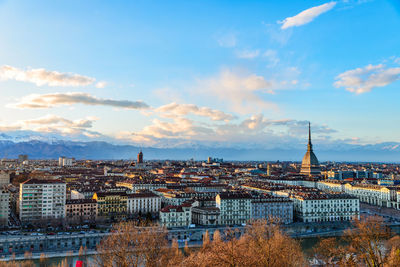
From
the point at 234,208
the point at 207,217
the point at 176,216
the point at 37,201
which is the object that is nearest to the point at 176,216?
the point at 176,216

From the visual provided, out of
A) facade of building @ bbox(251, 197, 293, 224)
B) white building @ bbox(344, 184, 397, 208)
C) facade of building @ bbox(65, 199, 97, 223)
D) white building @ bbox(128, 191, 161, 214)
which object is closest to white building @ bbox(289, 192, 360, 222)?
facade of building @ bbox(251, 197, 293, 224)

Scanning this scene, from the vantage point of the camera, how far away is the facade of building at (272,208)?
5691 cm

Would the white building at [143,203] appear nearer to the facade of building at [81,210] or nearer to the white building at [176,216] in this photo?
the facade of building at [81,210]

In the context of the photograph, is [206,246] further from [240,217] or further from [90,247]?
[240,217]

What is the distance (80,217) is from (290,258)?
36134mm

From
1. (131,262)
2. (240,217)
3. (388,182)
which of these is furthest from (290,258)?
(388,182)

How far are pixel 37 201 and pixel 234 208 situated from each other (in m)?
26.1

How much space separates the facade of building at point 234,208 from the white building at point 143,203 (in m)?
11.4

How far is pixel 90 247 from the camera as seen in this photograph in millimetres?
44031

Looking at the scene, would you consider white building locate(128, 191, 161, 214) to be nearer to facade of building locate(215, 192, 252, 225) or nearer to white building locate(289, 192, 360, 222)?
facade of building locate(215, 192, 252, 225)

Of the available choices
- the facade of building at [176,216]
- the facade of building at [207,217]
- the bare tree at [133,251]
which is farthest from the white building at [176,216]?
the bare tree at [133,251]

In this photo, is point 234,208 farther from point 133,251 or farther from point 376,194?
point 376,194

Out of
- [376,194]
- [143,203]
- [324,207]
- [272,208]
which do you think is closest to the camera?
[272,208]

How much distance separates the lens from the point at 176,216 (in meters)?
52.8
